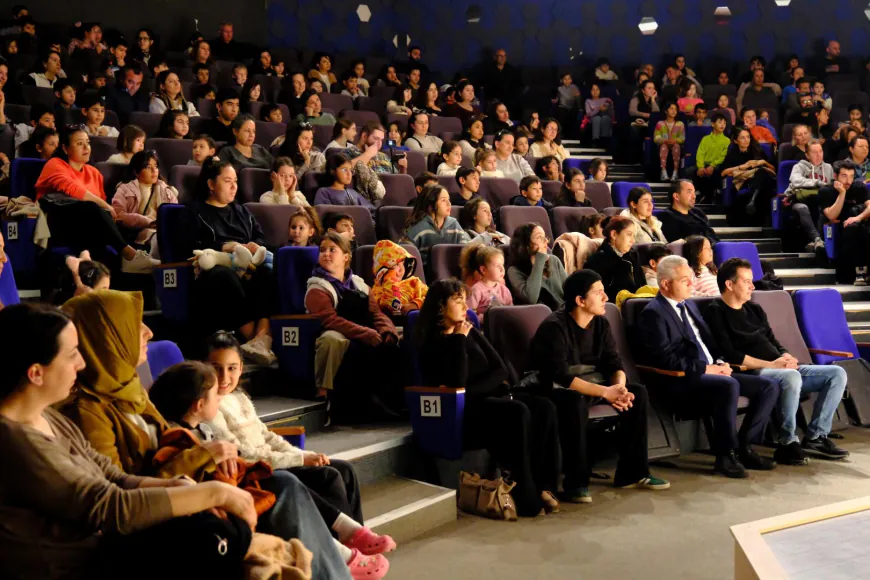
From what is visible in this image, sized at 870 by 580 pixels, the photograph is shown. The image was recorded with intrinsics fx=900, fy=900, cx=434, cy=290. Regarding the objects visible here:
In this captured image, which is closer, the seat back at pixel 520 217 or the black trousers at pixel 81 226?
the black trousers at pixel 81 226

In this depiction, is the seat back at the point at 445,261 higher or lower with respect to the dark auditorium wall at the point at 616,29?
lower

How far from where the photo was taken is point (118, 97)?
5566mm

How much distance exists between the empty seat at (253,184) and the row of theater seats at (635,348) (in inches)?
56.1

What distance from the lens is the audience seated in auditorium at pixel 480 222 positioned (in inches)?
170

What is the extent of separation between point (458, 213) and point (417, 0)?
5.71 metres

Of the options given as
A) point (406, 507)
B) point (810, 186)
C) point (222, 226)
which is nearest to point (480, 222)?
point (222, 226)

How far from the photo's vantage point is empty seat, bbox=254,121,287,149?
534cm

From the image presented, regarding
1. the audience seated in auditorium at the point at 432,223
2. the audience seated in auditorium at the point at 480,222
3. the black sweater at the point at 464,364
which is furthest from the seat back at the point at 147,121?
the black sweater at the point at 464,364

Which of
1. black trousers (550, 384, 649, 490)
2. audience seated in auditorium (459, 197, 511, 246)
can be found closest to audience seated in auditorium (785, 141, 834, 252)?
audience seated in auditorium (459, 197, 511, 246)

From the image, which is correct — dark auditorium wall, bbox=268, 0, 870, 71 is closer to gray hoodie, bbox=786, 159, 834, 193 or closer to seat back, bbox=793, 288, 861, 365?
gray hoodie, bbox=786, 159, 834, 193

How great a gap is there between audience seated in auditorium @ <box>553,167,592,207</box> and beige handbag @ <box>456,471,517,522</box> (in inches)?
101

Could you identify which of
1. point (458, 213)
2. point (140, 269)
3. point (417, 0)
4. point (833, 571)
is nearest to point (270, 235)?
point (140, 269)

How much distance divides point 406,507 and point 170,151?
2.53 m

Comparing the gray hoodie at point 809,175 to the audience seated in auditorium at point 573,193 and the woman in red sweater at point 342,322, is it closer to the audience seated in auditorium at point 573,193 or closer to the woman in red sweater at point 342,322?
the audience seated in auditorium at point 573,193
